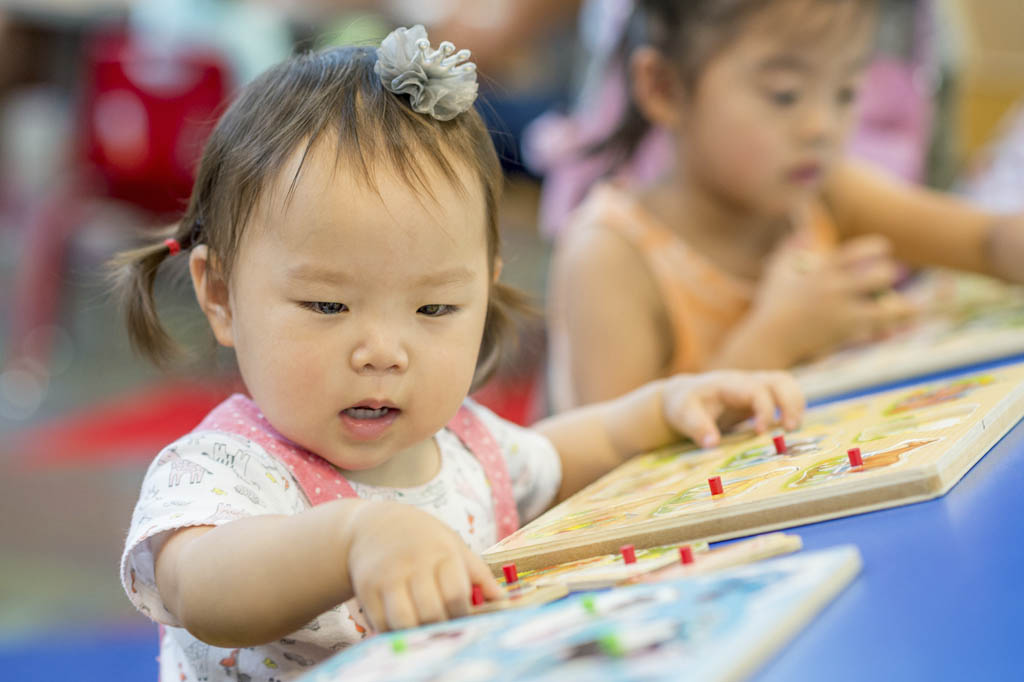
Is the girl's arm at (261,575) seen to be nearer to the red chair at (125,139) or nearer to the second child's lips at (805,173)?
the second child's lips at (805,173)

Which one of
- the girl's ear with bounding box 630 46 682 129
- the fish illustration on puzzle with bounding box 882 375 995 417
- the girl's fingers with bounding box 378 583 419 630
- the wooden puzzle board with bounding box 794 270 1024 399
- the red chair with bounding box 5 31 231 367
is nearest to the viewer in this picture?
the girl's fingers with bounding box 378 583 419 630

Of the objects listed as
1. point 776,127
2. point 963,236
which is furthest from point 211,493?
point 963,236

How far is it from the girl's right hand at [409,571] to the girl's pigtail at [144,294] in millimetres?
410

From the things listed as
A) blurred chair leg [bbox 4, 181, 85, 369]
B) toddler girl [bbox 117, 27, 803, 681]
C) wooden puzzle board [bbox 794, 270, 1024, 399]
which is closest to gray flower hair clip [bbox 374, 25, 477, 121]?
toddler girl [bbox 117, 27, 803, 681]

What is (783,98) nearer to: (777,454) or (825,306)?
(825,306)

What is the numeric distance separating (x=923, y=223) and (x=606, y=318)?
55cm

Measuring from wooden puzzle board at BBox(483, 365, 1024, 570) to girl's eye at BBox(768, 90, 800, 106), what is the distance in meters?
0.50

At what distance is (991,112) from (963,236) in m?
1.93

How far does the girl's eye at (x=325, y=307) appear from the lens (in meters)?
0.75

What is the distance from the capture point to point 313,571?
1.97ft

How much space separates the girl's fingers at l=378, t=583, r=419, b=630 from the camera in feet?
1.80

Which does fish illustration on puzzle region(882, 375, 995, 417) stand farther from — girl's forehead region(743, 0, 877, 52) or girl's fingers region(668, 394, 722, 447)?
girl's forehead region(743, 0, 877, 52)

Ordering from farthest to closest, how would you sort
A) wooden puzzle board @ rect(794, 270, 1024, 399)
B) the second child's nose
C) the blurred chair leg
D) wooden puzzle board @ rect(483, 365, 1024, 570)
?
1. the blurred chair leg
2. the second child's nose
3. wooden puzzle board @ rect(794, 270, 1024, 399)
4. wooden puzzle board @ rect(483, 365, 1024, 570)

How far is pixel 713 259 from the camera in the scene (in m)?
1.54
